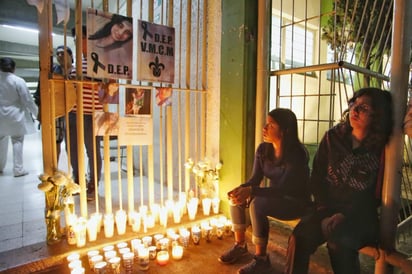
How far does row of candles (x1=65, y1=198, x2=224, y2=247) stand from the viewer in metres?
2.01

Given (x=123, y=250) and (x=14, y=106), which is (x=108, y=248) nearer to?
(x=123, y=250)

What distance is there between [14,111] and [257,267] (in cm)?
385

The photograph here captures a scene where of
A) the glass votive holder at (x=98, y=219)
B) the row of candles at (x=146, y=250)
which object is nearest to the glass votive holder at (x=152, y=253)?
the row of candles at (x=146, y=250)

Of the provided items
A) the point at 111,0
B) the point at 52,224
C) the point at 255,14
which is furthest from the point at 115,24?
the point at 111,0

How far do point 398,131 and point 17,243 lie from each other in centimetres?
263

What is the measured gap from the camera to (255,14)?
2.47 m

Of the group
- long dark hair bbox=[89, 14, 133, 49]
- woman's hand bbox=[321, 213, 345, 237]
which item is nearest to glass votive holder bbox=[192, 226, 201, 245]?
woman's hand bbox=[321, 213, 345, 237]

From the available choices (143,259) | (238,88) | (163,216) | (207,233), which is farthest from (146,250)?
(238,88)

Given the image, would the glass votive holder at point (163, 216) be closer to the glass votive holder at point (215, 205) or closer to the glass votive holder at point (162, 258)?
the glass votive holder at point (162, 258)

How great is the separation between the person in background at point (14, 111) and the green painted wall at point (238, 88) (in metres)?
3.01

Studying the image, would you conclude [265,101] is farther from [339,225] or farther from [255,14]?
[339,225]

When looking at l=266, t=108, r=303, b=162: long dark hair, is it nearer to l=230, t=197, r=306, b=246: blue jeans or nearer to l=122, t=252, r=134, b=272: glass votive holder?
l=230, t=197, r=306, b=246: blue jeans

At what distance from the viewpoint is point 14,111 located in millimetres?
3867

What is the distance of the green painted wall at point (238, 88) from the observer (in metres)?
2.45
